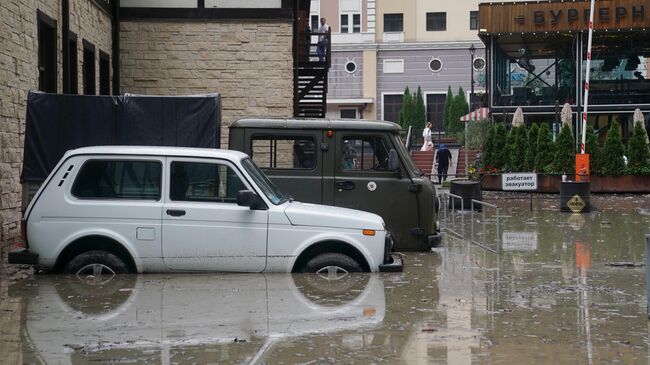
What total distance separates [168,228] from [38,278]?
1.68 meters

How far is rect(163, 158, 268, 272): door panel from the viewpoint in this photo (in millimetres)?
11664

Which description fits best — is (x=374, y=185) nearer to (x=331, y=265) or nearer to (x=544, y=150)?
(x=331, y=265)

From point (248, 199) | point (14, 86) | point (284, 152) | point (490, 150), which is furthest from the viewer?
point (490, 150)

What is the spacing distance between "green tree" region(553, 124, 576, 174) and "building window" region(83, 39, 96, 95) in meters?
17.3

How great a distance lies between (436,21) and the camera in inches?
2726

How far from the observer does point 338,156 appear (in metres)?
15.1

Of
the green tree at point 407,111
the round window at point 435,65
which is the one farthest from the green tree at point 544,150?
the round window at point 435,65

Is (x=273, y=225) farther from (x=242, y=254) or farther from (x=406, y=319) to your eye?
(x=406, y=319)

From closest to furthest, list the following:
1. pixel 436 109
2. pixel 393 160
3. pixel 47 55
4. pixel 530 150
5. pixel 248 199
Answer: pixel 248 199
pixel 393 160
pixel 47 55
pixel 530 150
pixel 436 109

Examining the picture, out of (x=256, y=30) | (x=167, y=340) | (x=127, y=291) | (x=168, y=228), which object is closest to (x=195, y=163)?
(x=168, y=228)

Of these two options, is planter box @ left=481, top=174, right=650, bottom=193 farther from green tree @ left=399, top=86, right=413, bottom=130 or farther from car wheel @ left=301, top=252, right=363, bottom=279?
green tree @ left=399, top=86, right=413, bottom=130

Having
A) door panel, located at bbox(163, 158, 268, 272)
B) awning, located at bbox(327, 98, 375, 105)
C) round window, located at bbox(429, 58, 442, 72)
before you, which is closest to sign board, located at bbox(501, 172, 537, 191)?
door panel, located at bbox(163, 158, 268, 272)

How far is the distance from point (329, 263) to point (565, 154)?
2279 centimetres

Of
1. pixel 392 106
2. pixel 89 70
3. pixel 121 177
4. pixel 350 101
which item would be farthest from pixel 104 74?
pixel 392 106
